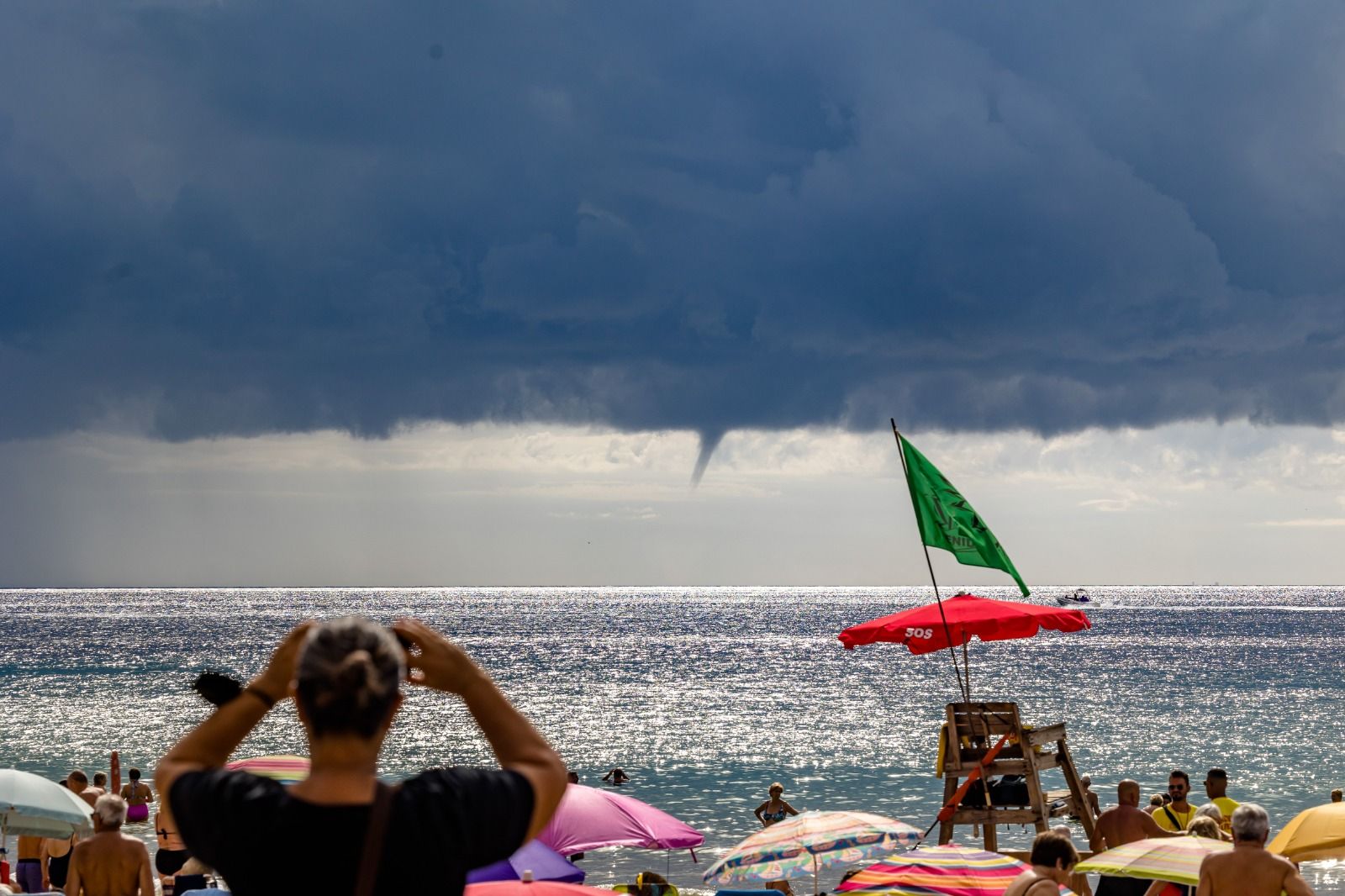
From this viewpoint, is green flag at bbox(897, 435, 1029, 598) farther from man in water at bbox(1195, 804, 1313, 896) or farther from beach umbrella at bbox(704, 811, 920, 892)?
man in water at bbox(1195, 804, 1313, 896)

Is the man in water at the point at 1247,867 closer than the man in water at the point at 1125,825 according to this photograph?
Yes

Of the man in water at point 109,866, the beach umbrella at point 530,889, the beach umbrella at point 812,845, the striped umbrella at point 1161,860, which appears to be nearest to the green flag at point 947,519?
the beach umbrella at point 812,845

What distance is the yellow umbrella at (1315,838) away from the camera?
11000mm

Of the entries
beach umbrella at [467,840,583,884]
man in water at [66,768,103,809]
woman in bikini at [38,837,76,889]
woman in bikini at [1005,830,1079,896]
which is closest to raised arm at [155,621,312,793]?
woman in bikini at [1005,830,1079,896]

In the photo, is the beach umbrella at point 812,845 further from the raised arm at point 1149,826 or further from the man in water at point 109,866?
the man in water at point 109,866

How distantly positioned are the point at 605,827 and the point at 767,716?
49962mm

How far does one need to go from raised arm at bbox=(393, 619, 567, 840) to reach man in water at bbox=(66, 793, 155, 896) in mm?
9040

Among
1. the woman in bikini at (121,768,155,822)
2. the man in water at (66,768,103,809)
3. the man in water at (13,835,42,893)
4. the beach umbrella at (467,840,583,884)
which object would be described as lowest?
the woman in bikini at (121,768,155,822)

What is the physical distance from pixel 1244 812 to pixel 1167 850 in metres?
2.40

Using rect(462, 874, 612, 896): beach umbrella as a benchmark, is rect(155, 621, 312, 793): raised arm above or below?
above

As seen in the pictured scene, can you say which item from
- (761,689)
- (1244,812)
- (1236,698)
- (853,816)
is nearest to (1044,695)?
(1236,698)

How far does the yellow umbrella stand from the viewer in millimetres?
11000

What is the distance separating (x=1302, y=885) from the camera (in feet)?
24.8

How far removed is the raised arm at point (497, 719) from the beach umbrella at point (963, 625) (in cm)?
1262
